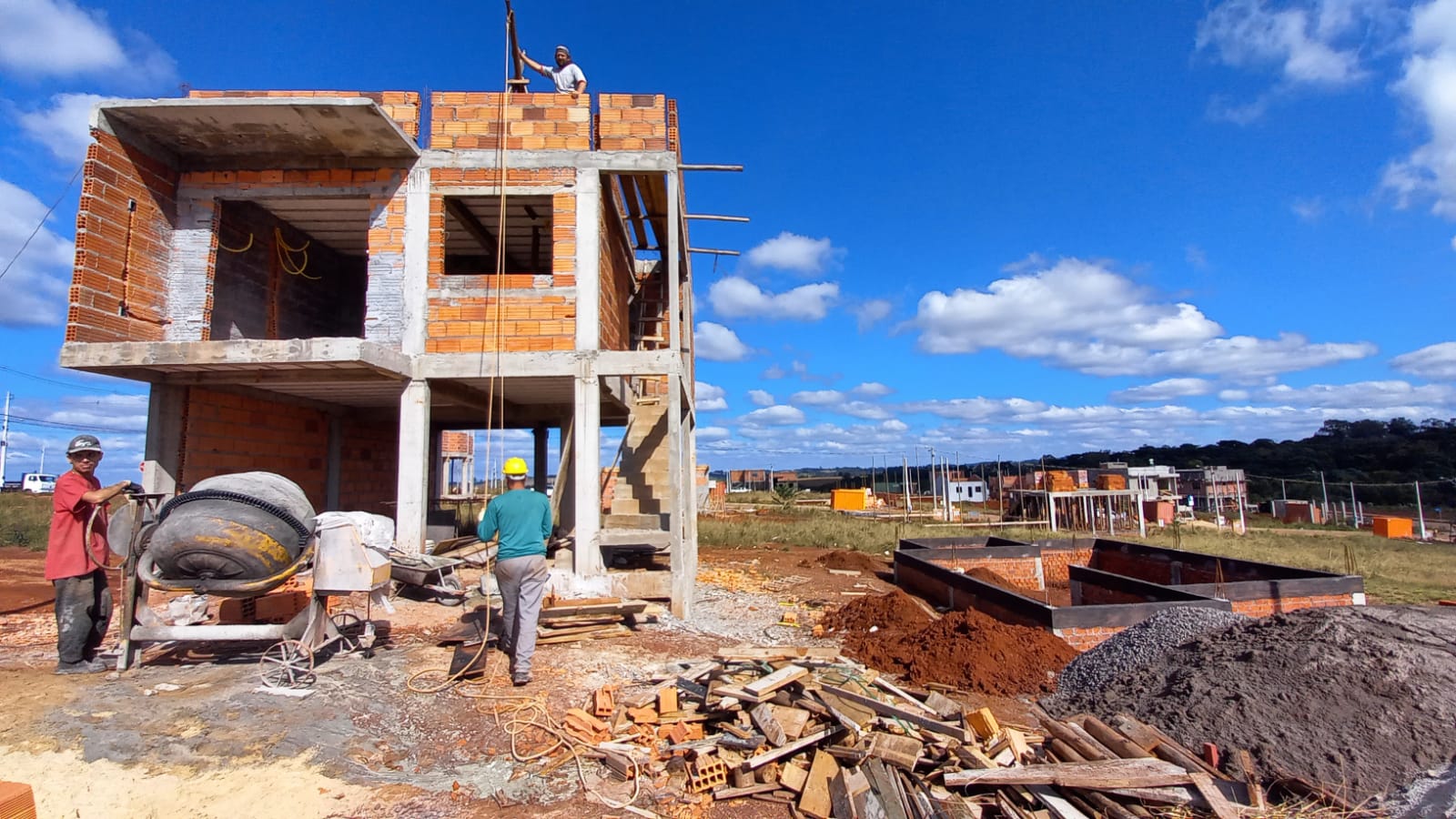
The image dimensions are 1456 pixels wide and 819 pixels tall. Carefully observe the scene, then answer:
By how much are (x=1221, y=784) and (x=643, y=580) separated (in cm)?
619

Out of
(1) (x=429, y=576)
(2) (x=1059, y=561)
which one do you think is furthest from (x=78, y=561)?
(2) (x=1059, y=561)

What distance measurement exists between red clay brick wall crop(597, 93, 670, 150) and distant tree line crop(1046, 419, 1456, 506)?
51.3 meters

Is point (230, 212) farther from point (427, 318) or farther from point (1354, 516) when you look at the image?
point (1354, 516)

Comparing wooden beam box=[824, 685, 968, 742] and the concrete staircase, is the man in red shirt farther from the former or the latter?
the concrete staircase

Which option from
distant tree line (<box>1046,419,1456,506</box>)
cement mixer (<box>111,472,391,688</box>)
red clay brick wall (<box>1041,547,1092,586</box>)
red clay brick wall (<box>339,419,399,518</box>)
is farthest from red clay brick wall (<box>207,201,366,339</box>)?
distant tree line (<box>1046,419,1456,506</box>)

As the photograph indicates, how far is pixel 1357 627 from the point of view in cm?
573

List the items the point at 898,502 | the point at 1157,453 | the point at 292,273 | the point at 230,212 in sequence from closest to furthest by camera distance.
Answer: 1. the point at 230,212
2. the point at 292,273
3. the point at 898,502
4. the point at 1157,453

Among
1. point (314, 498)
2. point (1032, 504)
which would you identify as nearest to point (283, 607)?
point (314, 498)

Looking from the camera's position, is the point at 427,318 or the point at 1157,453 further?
the point at 1157,453

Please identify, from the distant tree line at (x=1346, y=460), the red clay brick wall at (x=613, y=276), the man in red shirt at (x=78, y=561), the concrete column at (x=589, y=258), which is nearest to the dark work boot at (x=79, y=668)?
the man in red shirt at (x=78, y=561)

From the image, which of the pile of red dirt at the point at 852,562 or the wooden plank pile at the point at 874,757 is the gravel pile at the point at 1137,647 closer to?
the wooden plank pile at the point at 874,757

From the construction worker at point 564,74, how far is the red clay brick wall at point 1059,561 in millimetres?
11775

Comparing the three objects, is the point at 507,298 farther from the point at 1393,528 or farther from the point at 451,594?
the point at 1393,528

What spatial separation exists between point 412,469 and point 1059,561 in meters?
12.1
